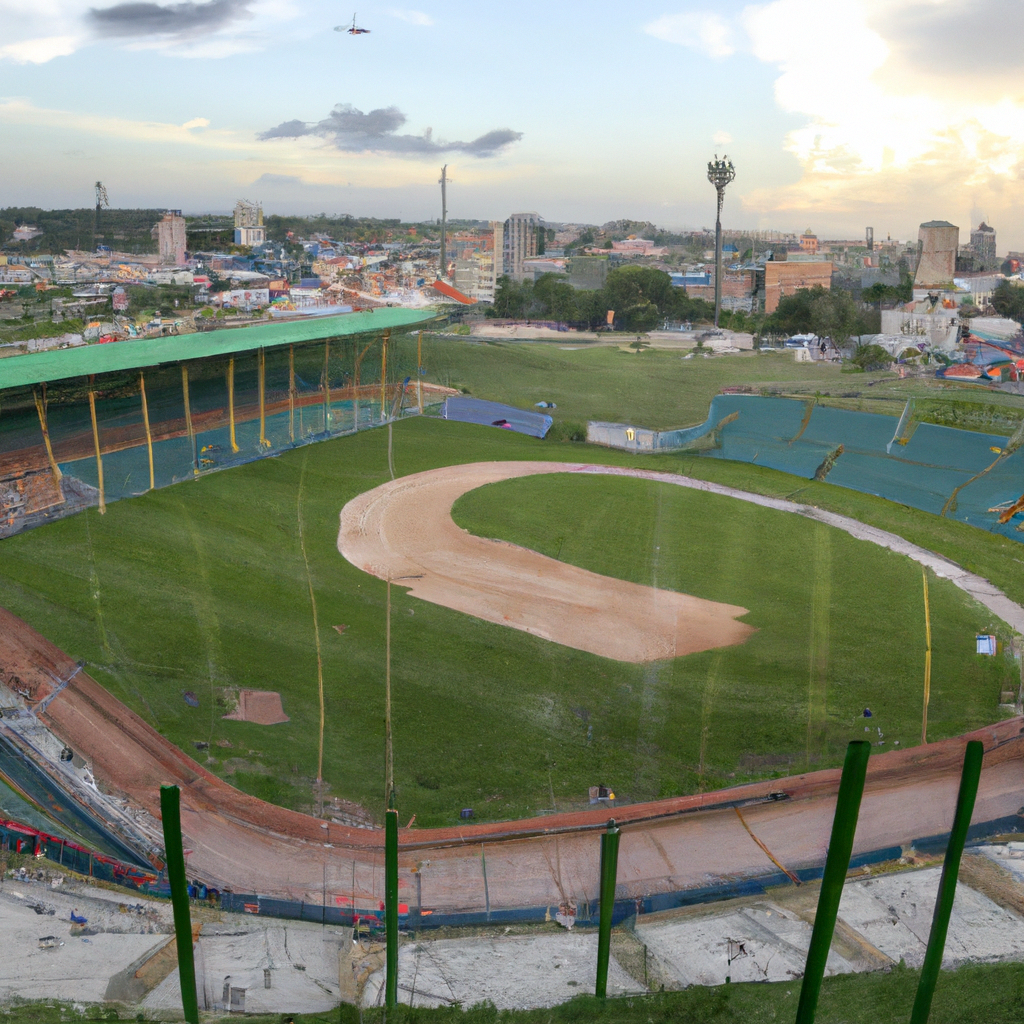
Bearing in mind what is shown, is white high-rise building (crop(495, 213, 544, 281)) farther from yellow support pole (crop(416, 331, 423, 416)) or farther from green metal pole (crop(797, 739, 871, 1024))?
green metal pole (crop(797, 739, 871, 1024))

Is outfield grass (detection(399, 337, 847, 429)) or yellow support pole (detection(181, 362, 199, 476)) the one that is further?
outfield grass (detection(399, 337, 847, 429))

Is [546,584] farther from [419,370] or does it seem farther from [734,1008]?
[419,370]

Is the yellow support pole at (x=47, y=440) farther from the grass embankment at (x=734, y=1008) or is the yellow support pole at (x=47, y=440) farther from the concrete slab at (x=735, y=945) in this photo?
the concrete slab at (x=735, y=945)

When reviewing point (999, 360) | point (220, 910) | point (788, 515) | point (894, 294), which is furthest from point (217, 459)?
point (894, 294)

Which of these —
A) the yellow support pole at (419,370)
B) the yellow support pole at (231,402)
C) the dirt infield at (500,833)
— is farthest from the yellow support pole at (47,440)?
the yellow support pole at (419,370)

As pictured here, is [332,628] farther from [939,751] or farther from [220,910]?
[939,751]

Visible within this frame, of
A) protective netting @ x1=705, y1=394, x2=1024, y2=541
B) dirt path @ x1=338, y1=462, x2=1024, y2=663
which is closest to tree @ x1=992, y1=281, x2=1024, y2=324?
protective netting @ x1=705, y1=394, x2=1024, y2=541
